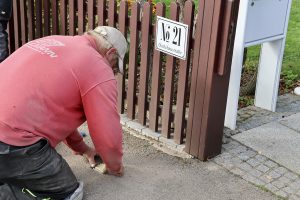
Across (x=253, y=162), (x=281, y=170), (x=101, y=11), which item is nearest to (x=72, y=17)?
(x=101, y=11)

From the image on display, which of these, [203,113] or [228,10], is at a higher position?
[228,10]

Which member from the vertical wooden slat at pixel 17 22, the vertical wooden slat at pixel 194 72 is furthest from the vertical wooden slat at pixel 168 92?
the vertical wooden slat at pixel 17 22

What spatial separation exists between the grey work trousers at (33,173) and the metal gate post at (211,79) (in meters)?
1.20

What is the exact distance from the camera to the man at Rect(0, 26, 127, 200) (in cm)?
333

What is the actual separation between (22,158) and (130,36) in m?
1.75

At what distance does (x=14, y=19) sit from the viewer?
6207mm

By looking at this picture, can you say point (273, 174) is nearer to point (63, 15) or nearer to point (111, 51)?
point (111, 51)

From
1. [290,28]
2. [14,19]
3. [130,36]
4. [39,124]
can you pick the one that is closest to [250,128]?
[130,36]

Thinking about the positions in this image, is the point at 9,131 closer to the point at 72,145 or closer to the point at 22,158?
the point at 22,158

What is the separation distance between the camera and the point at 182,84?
434 cm

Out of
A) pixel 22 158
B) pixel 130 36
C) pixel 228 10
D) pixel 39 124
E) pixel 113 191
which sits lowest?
pixel 113 191

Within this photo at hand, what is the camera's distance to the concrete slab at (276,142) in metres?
4.43

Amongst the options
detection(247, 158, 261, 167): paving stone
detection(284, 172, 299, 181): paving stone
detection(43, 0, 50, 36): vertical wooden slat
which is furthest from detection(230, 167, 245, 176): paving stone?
detection(43, 0, 50, 36): vertical wooden slat

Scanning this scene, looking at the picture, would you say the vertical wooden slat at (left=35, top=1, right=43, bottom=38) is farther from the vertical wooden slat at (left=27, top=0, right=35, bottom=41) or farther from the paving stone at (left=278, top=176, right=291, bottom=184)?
the paving stone at (left=278, top=176, right=291, bottom=184)
